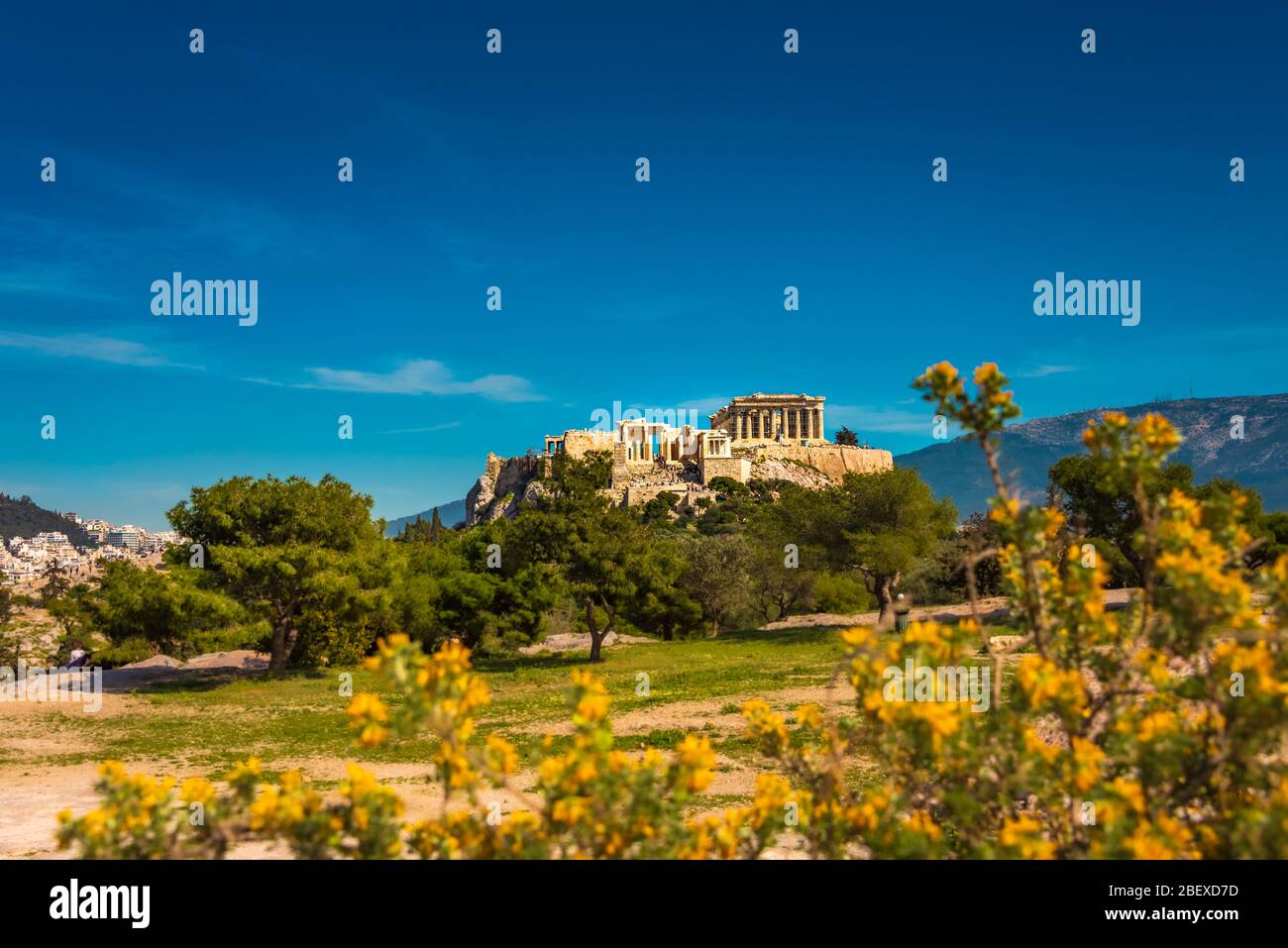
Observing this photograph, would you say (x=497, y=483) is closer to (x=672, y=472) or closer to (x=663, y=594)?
(x=672, y=472)

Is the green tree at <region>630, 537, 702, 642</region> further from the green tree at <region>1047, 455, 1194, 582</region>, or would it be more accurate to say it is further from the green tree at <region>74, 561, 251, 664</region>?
the green tree at <region>1047, 455, 1194, 582</region>

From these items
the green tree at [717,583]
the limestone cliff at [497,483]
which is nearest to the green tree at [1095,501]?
the green tree at [717,583]

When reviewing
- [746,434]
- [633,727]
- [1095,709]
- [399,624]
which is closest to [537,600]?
[399,624]

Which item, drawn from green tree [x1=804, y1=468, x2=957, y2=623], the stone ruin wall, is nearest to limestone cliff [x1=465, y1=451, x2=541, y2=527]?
the stone ruin wall
